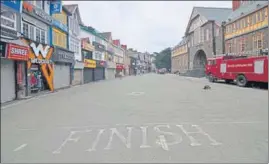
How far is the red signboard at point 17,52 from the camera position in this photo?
675 inches

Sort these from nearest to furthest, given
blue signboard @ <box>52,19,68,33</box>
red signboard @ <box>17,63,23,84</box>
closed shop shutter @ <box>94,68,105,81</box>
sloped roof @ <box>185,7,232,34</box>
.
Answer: red signboard @ <box>17,63,23,84</box> < blue signboard @ <box>52,19,68,33</box> < closed shop shutter @ <box>94,68,105,81</box> < sloped roof @ <box>185,7,232,34</box>

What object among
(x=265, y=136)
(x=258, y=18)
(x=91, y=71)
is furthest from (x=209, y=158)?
(x=91, y=71)

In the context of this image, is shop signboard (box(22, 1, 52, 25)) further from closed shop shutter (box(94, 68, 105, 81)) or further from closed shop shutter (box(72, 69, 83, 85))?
closed shop shutter (box(94, 68, 105, 81))

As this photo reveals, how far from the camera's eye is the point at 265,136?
7.51 meters

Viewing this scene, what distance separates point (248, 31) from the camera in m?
42.4

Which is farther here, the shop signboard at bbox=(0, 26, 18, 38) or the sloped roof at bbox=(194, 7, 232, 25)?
the sloped roof at bbox=(194, 7, 232, 25)

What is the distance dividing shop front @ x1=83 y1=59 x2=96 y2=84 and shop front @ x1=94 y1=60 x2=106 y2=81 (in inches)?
90.3

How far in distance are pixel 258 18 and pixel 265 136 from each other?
35.9 m

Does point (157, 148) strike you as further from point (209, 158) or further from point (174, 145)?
point (209, 158)

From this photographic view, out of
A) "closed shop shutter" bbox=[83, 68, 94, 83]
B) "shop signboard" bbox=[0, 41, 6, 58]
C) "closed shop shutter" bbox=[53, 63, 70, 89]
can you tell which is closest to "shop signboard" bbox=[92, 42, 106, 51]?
"closed shop shutter" bbox=[83, 68, 94, 83]

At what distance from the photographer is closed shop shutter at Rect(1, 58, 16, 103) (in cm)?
1738

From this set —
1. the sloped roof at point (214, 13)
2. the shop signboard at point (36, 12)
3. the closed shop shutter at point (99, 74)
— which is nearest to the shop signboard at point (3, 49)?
the shop signboard at point (36, 12)

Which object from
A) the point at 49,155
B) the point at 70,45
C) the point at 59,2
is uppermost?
the point at 59,2

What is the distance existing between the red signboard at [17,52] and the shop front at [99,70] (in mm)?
30524
